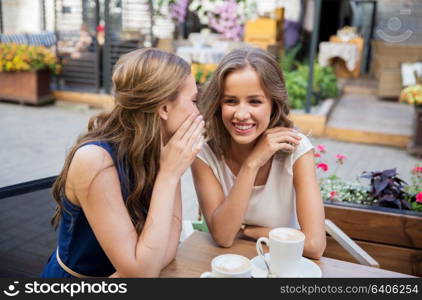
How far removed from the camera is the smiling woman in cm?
168

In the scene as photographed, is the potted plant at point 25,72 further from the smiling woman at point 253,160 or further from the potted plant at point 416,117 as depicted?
the smiling woman at point 253,160

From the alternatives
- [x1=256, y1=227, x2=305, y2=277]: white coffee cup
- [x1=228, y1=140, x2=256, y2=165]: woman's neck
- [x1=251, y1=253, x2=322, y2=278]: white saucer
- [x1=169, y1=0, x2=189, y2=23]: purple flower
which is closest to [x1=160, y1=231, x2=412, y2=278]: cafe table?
[x1=251, y1=253, x2=322, y2=278]: white saucer

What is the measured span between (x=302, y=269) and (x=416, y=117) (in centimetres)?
515

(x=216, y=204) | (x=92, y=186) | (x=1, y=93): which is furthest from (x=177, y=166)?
(x=1, y=93)

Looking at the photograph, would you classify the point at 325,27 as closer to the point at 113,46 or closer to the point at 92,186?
the point at 113,46

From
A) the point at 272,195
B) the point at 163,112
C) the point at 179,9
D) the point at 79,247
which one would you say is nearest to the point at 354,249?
the point at 272,195

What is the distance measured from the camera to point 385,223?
7.47ft

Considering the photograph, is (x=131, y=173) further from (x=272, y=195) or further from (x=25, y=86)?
(x=25, y=86)

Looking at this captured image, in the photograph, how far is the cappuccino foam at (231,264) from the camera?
1113 millimetres

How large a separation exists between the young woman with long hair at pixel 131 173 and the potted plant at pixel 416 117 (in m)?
5.00

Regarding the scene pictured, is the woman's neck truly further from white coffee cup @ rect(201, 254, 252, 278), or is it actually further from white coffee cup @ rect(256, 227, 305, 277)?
white coffee cup @ rect(201, 254, 252, 278)

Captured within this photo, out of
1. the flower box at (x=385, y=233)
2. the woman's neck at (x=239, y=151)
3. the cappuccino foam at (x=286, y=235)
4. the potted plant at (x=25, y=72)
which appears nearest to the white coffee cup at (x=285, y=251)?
the cappuccino foam at (x=286, y=235)

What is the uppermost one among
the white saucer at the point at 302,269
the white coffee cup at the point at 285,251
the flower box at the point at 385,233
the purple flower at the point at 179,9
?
the purple flower at the point at 179,9

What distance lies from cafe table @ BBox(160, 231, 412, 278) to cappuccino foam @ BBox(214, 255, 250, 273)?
0.23m
